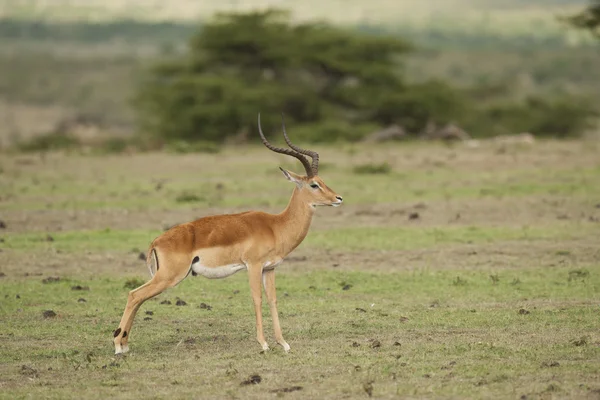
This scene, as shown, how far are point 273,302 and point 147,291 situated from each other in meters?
1.07

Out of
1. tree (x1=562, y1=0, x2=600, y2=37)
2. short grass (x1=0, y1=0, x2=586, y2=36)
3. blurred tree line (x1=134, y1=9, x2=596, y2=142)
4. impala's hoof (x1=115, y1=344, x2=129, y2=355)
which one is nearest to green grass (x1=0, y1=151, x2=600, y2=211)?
impala's hoof (x1=115, y1=344, x2=129, y2=355)

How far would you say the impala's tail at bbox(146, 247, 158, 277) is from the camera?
9.71 m

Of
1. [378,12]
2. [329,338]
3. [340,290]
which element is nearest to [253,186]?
[340,290]

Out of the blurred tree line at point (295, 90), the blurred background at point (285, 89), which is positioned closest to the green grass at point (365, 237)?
→ the blurred background at point (285, 89)

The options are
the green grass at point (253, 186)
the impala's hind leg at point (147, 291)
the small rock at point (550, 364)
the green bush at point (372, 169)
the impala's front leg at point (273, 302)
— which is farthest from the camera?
the green bush at point (372, 169)

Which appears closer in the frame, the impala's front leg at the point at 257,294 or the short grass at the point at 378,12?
the impala's front leg at the point at 257,294

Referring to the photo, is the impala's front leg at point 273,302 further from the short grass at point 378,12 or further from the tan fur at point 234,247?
the short grass at point 378,12

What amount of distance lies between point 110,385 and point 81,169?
58.3 ft

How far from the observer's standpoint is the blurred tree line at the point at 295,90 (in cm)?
3641

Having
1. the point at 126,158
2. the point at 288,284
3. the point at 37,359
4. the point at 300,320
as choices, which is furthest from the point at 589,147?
the point at 37,359

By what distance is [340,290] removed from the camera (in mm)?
12906

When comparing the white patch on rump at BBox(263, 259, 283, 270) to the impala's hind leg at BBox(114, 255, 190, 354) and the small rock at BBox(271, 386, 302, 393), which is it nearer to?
the impala's hind leg at BBox(114, 255, 190, 354)

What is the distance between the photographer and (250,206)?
1947 centimetres

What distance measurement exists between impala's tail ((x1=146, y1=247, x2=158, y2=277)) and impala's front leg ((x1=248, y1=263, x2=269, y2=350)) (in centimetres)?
76
